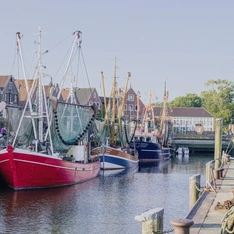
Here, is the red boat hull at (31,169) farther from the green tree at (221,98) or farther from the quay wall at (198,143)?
the green tree at (221,98)

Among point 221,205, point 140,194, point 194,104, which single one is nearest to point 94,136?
point 140,194

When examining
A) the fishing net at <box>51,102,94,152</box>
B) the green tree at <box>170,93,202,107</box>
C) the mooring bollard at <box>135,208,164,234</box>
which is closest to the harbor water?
the fishing net at <box>51,102,94,152</box>

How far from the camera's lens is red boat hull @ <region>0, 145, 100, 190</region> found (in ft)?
91.5

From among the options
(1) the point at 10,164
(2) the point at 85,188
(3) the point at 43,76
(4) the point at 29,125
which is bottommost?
(2) the point at 85,188

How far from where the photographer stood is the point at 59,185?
3092 centimetres

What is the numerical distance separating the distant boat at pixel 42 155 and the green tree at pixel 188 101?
116390 mm

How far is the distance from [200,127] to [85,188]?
90.2 meters

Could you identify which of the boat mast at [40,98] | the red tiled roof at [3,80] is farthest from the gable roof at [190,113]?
the boat mast at [40,98]

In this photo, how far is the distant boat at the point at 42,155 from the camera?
2811 centimetres

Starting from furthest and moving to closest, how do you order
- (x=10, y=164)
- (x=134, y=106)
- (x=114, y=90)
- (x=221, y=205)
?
(x=134, y=106) < (x=114, y=90) < (x=10, y=164) < (x=221, y=205)

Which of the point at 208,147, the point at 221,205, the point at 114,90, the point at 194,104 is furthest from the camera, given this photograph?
the point at 194,104

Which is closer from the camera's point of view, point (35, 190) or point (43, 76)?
point (35, 190)

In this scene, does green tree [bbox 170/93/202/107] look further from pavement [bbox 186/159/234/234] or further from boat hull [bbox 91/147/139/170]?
pavement [bbox 186/159/234/234]

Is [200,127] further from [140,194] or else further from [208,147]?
[140,194]
